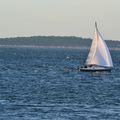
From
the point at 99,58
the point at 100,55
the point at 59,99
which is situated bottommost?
the point at 59,99

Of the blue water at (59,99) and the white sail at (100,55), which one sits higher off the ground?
the white sail at (100,55)

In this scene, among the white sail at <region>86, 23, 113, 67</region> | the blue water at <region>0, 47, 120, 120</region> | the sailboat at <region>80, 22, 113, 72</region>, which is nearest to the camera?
the blue water at <region>0, 47, 120, 120</region>

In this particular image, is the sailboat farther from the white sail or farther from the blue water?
the blue water

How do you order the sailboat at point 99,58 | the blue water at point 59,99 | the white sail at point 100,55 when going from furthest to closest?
the white sail at point 100,55 < the sailboat at point 99,58 < the blue water at point 59,99

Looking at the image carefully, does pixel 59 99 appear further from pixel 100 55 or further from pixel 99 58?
pixel 100 55

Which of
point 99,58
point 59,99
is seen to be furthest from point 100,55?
point 59,99

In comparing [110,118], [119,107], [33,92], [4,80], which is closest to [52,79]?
[4,80]

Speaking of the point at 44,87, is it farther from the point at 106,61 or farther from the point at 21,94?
the point at 106,61

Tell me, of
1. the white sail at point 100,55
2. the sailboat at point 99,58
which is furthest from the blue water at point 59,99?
the white sail at point 100,55

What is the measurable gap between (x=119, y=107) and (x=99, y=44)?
214ft

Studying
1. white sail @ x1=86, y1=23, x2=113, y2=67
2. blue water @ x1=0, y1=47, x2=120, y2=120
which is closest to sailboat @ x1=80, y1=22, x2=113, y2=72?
white sail @ x1=86, y1=23, x2=113, y2=67

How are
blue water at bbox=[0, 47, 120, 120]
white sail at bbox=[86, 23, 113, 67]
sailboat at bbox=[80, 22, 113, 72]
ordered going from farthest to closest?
1. white sail at bbox=[86, 23, 113, 67]
2. sailboat at bbox=[80, 22, 113, 72]
3. blue water at bbox=[0, 47, 120, 120]

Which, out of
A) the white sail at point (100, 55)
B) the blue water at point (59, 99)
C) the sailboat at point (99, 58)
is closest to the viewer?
the blue water at point (59, 99)

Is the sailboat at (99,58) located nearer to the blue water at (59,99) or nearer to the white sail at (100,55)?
the white sail at (100,55)
